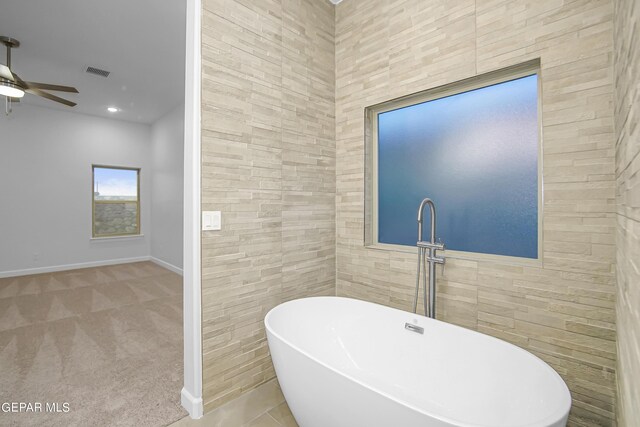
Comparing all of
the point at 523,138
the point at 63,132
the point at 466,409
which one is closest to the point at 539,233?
the point at 523,138

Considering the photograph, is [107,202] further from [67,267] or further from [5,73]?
[5,73]

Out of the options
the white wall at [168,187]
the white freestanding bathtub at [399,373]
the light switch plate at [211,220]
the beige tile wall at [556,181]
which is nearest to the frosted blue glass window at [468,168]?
the beige tile wall at [556,181]

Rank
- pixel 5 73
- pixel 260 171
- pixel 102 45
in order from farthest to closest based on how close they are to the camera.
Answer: pixel 102 45 < pixel 5 73 < pixel 260 171

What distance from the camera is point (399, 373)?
171 centimetres

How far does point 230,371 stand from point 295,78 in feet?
7.13

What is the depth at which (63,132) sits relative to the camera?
18.1 feet

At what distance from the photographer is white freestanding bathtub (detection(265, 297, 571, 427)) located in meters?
1.09

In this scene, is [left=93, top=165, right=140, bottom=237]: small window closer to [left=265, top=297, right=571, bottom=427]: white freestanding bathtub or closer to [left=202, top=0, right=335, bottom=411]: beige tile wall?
[left=202, top=0, right=335, bottom=411]: beige tile wall

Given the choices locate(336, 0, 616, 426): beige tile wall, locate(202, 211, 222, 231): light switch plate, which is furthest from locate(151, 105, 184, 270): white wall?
locate(336, 0, 616, 426): beige tile wall

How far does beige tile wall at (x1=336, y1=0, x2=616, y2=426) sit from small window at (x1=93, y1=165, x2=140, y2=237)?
645cm

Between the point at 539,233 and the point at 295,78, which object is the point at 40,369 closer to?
the point at 295,78

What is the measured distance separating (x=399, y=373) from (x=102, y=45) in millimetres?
4495

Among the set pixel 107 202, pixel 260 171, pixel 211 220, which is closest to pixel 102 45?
pixel 260 171

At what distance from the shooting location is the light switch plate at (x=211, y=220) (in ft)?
5.69
